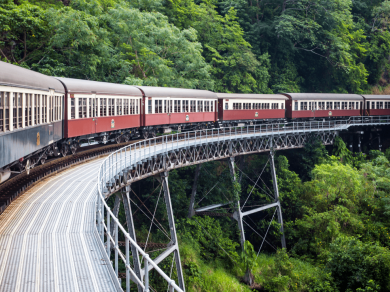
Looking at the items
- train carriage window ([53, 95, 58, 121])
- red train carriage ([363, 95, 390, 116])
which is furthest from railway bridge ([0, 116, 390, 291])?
red train carriage ([363, 95, 390, 116])

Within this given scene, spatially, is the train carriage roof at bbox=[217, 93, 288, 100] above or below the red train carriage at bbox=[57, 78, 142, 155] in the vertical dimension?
above

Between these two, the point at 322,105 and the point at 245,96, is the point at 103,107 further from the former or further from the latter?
the point at 322,105

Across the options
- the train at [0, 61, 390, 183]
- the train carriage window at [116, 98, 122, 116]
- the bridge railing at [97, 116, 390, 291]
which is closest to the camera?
the bridge railing at [97, 116, 390, 291]

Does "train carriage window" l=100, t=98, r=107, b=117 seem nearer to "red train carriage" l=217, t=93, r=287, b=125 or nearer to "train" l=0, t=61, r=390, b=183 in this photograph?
"train" l=0, t=61, r=390, b=183

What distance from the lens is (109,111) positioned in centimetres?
2158

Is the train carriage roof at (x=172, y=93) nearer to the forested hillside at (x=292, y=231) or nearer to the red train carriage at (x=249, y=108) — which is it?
the red train carriage at (x=249, y=108)

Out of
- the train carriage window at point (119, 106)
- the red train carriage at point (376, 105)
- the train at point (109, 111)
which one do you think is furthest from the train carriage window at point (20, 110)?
the red train carriage at point (376, 105)

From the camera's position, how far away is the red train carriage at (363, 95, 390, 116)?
4131 cm

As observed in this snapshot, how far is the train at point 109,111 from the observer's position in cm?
1114

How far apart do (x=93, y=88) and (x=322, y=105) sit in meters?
24.2

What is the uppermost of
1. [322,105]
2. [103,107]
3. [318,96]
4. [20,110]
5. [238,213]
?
[318,96]

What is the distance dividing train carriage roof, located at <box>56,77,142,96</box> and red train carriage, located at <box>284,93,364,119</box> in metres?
16.5

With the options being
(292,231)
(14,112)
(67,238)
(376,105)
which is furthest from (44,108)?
(376,105)

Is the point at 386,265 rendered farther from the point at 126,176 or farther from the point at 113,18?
the point at 113,18
